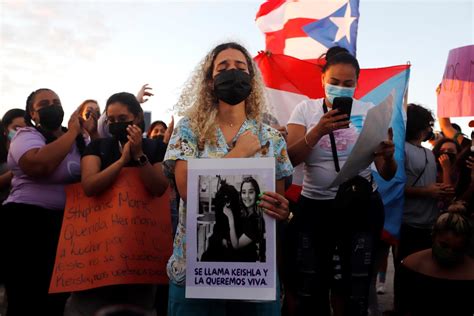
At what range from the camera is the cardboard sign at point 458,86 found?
5.34 meters

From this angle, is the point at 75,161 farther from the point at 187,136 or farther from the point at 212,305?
the point at 212,305

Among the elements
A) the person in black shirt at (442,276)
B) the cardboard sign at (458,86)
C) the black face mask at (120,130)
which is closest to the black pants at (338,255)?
the person in black shirt at (442,276)

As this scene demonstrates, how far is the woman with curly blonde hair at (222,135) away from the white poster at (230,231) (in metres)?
0.05

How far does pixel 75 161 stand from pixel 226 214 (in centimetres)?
185

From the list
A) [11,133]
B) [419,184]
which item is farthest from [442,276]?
[11,133]

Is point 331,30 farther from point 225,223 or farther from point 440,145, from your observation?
point 225,223

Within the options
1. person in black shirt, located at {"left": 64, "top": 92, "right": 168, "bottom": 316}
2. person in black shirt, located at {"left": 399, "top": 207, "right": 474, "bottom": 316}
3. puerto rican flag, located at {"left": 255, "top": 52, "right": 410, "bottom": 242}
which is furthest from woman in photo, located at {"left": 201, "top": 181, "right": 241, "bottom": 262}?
puerto rican flag, located at {"left": 255, "top": 52, "right": 410, "bottom": 242}

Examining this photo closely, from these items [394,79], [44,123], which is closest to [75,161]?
[44,123]

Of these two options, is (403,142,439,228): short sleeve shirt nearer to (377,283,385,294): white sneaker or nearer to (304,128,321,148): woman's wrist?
(377,283,385,294): white sneaker

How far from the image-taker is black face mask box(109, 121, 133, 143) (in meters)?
3.25

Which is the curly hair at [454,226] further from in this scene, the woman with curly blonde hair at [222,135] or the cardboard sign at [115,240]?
the cardboard sign at [115,240]

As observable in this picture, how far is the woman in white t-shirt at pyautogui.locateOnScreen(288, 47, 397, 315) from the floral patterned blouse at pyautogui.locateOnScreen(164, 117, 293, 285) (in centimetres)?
58

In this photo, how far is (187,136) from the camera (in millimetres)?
2268

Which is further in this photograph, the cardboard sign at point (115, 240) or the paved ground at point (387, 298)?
the paved ground at point (387, 298)
